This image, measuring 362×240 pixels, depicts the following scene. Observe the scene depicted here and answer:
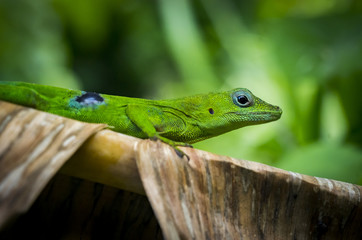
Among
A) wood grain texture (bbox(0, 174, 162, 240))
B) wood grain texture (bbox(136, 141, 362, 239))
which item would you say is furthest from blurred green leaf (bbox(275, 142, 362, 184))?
wood grain texture (bbox(0, 174, 162, 240))

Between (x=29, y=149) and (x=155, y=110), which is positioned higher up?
(x=29, y=149)

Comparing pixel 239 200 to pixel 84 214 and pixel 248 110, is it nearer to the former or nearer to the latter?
pixel 84 214

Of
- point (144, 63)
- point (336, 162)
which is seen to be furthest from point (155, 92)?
point (336, 162)

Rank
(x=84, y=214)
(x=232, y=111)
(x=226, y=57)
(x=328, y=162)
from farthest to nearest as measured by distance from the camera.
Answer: (x=226, y=57) < (x=328, y=162) < (x=232, y=111) < (x=84, y=214)

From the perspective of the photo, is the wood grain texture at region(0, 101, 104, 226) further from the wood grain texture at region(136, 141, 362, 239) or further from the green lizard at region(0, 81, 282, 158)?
the green lizard at region(0, 81, 282, 158)

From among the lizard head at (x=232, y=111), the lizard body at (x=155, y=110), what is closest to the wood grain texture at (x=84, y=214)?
the lizard body at (x=155, y=110)

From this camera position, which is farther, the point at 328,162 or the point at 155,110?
the point at 328,162

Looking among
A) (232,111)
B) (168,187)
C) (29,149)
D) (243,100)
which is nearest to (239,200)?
(168,187)

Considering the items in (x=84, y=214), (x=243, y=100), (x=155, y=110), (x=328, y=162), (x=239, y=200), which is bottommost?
(x=328, y=162)
